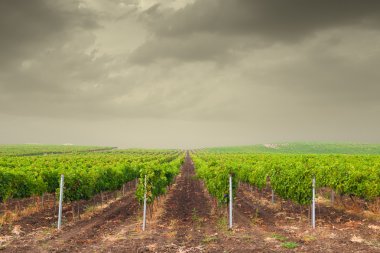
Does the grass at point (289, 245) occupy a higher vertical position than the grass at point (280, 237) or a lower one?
higher

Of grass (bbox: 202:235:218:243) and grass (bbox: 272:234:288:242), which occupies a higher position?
grass (bbox: 272:234:288:242)

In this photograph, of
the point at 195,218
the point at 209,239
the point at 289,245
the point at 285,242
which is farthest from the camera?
the point at 195,218

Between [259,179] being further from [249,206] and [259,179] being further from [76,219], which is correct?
[76,219]

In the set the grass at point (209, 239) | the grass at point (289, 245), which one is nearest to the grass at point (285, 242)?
the grass at point (289, 245)

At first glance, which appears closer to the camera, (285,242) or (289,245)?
(289,245)

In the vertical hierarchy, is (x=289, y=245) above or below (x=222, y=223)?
above

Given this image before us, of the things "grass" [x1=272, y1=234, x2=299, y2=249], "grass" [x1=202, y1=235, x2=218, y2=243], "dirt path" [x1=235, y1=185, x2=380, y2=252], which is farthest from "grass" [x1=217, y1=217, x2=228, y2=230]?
"grass" [x1=272, y1=234, x2=299, y2=249]

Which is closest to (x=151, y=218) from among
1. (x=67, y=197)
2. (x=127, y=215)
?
(x=127, y=215)

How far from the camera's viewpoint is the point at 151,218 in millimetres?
23891

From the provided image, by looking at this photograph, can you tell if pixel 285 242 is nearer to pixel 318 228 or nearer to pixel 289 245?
pixel 289 245

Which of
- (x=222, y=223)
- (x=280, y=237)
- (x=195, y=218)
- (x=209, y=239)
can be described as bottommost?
(x=195, y=218)

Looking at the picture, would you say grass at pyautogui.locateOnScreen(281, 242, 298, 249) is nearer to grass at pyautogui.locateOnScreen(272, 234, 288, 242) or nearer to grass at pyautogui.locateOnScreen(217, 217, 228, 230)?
grass at pyautogui.locateOnScreen(272, 234, 288, 242)

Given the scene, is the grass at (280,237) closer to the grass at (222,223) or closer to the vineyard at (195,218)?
the vineyard at (195,218)

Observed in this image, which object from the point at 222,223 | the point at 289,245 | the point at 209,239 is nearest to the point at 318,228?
the point at 289,245
